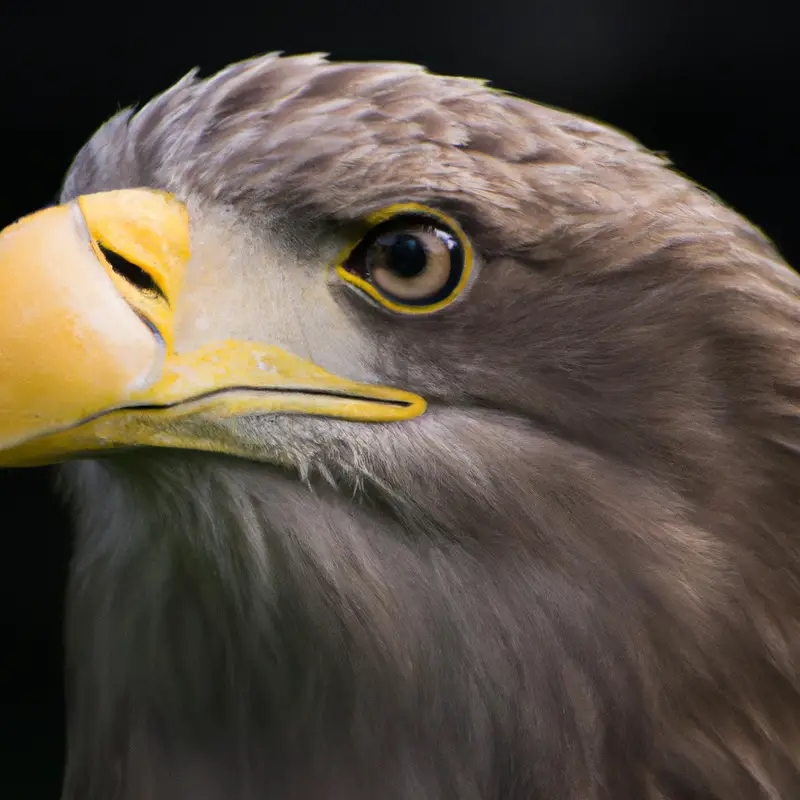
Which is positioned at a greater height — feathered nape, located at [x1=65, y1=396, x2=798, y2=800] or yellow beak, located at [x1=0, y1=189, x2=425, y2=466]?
yellow beak, located at [x1=0, y1=189, x2=425, y2=466]

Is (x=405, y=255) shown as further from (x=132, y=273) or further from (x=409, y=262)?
(x=132, y=273)

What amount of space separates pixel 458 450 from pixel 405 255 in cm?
19

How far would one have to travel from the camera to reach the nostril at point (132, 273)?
97cm

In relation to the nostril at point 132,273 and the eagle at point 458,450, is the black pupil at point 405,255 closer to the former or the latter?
the eagle at point 458,450

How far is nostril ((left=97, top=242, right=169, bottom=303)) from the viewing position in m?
0.97

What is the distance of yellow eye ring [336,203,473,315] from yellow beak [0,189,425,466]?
0.29ft

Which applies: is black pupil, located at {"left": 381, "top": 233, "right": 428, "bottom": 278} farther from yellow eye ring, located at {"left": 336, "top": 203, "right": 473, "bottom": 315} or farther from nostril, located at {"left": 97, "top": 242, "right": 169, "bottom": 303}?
nostril, located at {"left": 97, "top": 242, "right": 169, "bottom": 303}

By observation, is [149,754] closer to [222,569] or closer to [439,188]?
[222,569]

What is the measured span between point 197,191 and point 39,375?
0.24m

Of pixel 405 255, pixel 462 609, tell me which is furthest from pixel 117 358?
pixel 462 609

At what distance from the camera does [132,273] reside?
3.19 ft

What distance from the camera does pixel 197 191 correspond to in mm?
1025

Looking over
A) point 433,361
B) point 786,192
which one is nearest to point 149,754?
point 433,361

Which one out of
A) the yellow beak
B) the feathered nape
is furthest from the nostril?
the feathered nape
